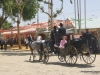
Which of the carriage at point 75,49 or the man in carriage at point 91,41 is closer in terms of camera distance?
the carriage at point 75,49

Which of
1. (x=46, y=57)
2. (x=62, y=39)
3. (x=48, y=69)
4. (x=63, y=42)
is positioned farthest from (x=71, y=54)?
(x=46, y=57)

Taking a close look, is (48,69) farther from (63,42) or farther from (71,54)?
(63,42)

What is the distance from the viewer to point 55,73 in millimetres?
12141

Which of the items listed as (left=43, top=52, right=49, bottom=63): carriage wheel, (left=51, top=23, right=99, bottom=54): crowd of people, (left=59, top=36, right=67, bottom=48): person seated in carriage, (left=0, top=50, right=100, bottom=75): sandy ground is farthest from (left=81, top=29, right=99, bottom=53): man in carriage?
(left=43, top=52, right=49, bottom=63): carriage wheel

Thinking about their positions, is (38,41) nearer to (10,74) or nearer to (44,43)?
(44,43)

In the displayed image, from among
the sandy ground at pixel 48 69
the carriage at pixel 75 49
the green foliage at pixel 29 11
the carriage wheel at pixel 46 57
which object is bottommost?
the sandy ground at pixel 48 69

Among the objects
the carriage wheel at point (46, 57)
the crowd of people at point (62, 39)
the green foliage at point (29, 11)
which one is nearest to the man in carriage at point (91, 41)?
the crowd of people at point (62, 39)

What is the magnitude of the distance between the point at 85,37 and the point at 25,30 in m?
36.6

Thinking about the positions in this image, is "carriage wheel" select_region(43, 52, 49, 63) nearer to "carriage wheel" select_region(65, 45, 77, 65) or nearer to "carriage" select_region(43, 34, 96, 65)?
"carriage" select_region(43, 34, 96, 65)

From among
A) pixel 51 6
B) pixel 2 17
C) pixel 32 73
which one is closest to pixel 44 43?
pixel 32 73

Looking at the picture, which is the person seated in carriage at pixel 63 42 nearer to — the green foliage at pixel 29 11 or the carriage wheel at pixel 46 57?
the carriage wheel at pixel 46 57

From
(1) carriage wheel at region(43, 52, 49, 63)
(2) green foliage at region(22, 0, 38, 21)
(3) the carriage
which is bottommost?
(1) carriage wheel at region(43, 52, 49, 63)

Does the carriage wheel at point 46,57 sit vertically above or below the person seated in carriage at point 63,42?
below

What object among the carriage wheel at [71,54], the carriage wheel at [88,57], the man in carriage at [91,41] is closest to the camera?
the carriage wheel at [71,54]
